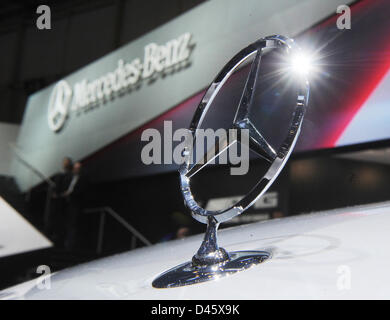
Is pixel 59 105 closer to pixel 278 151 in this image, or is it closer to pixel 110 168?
pixel 110 168

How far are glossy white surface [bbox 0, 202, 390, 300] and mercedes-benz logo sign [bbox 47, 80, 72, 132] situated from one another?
9.21m

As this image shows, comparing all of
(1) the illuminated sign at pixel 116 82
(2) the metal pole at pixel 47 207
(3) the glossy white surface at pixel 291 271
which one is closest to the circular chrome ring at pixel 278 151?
(3) the glossy white surface at pixel 291 271

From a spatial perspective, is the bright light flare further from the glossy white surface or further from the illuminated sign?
the illuminated sign

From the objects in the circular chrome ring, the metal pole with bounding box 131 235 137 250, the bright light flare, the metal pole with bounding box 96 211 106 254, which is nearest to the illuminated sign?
the metal pole with bounding box 96 211 106 254

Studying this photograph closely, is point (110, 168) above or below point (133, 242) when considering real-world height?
above

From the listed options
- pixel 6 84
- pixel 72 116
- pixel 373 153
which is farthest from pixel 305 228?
pixel 6 84

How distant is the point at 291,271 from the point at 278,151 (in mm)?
250

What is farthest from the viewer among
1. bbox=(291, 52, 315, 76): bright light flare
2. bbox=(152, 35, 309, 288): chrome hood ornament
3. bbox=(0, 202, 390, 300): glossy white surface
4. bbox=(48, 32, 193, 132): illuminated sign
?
bbox=(48, 32, 193, 132): illuminated sign

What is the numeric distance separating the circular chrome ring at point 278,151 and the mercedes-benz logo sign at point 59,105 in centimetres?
920

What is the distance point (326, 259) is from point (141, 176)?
7.35m

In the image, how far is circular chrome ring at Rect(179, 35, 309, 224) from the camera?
813mm

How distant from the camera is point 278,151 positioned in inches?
33.0

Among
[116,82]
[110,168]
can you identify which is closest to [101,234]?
[110,168]

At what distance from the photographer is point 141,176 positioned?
7.94 meters
